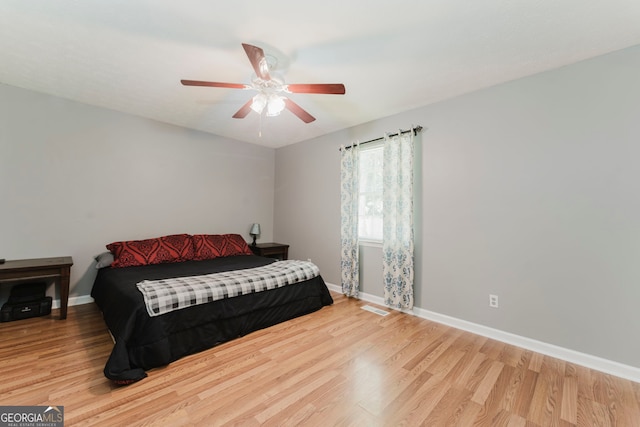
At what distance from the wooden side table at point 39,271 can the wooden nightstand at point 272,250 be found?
2339mm

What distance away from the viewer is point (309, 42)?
6.74 feet

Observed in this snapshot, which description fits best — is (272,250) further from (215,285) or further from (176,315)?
(176,315)

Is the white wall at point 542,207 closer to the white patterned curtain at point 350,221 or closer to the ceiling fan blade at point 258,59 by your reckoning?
the white patterned curtain at point 350,221

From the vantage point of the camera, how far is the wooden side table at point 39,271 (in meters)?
2.55

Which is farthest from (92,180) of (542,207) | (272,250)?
(542,207)

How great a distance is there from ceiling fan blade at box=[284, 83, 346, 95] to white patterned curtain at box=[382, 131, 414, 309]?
1498 millimetres

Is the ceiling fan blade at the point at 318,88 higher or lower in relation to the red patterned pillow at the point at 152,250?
higher

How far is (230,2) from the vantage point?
1681 millimetres

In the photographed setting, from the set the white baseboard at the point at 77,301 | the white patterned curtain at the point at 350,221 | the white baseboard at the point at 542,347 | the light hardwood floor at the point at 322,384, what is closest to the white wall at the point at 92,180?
the white baseboard at the point at 77,301

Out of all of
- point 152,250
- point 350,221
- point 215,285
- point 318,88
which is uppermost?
point 318,88

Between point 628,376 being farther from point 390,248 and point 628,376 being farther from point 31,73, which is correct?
point 31,73

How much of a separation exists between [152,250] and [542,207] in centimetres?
438

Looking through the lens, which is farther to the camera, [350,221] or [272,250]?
[272,250]

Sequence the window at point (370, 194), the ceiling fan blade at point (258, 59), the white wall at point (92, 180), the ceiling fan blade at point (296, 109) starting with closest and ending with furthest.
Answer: the ceiling fan blade at point (258, 59), the ceiling fan blade at point (296, 109), the white wall at point (92, 180), the window at point (370, 194)
